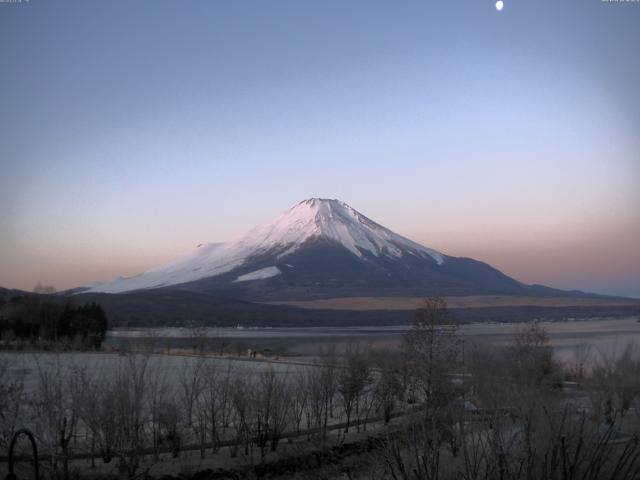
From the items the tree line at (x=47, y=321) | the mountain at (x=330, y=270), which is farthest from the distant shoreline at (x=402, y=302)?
the tree line at (x=47, y=321)

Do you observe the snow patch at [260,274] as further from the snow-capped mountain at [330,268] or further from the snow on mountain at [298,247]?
the snow on mountain at [298,247]

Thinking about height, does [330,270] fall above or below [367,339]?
above

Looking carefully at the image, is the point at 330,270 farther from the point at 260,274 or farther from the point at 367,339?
the point at 367,339

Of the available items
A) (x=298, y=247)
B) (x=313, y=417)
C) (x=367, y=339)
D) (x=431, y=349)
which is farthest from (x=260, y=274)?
(x=313, y=417)

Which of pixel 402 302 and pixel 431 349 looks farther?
pixel 402 302

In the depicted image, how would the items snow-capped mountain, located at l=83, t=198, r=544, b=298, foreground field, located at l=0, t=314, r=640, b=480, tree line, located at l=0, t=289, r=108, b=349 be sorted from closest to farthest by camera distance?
foreground field, located at l=0, t=314, r=640, b=480 < tree line, located at l=0, t=289, r=108, b=349 < snow-capped mountain, located at l=83, t=198, r=544, b=298

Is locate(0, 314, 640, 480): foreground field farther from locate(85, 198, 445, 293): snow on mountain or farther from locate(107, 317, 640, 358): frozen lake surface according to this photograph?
locate(85, 198, 445, 293): snow on mountain

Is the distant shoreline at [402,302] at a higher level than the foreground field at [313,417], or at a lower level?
higher

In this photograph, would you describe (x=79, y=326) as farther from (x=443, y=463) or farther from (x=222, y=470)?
(x=443, y=463)

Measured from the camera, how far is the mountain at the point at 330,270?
14638 cm

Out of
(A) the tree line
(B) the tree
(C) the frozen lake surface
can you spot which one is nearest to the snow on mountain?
(C) the frozen lake surface

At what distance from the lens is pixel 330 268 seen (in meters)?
166

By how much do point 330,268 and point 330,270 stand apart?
144cm

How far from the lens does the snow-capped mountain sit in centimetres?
14850
